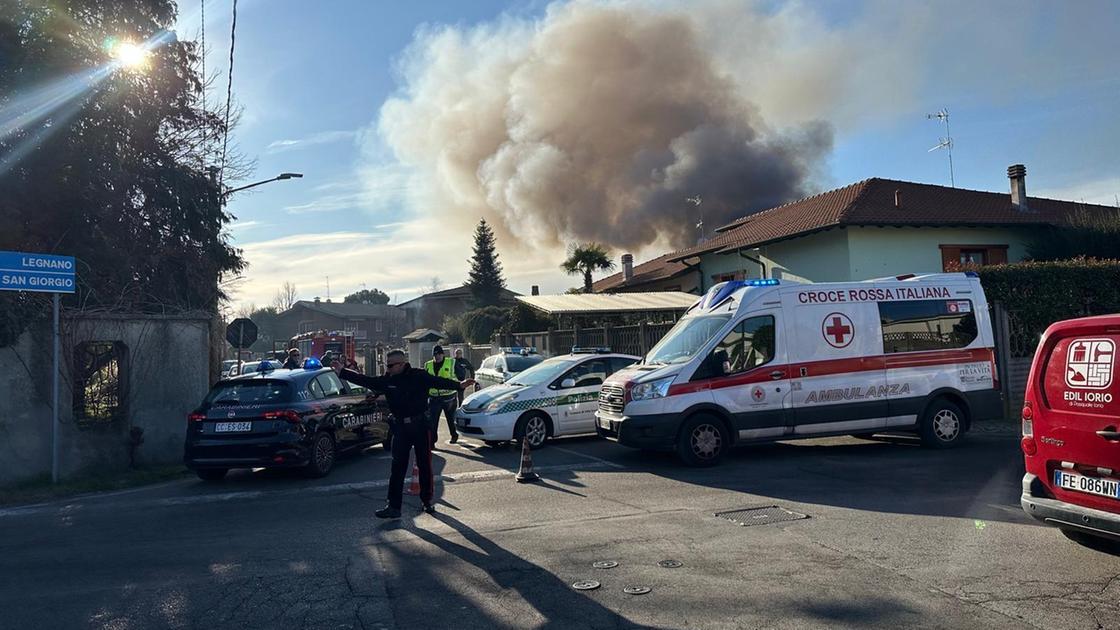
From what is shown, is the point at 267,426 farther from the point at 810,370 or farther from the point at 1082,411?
the point at 1082,411

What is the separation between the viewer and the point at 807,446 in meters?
11.3

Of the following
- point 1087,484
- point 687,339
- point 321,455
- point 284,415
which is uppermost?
point 687,339

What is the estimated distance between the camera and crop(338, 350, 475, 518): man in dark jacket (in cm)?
745

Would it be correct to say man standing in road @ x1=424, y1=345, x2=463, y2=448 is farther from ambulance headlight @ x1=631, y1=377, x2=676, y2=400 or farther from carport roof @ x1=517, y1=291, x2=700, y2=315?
carport roof @ x1=517, y1=291, x2=700, y2=315

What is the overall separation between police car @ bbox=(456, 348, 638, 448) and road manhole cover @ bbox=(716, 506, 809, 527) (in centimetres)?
481

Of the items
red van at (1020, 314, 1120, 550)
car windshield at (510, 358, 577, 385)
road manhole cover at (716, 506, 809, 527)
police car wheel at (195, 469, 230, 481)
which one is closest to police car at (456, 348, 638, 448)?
car windshield at (510, 358, 577, 385)

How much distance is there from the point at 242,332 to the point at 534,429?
10.2 meters

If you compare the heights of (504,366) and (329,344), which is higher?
(329,344)

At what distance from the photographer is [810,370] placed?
1006 cm

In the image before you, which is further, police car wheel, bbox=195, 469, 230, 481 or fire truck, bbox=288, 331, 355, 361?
fire truck, bbox=288, 331, 355, 361

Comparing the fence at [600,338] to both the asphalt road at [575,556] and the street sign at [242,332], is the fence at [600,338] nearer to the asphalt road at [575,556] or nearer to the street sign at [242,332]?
the asphalt road at [575,556]

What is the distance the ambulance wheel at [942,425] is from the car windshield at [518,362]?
895cm

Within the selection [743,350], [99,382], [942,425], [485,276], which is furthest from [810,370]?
[485,276]

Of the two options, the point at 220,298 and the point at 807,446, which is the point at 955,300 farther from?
the point at 220,298
